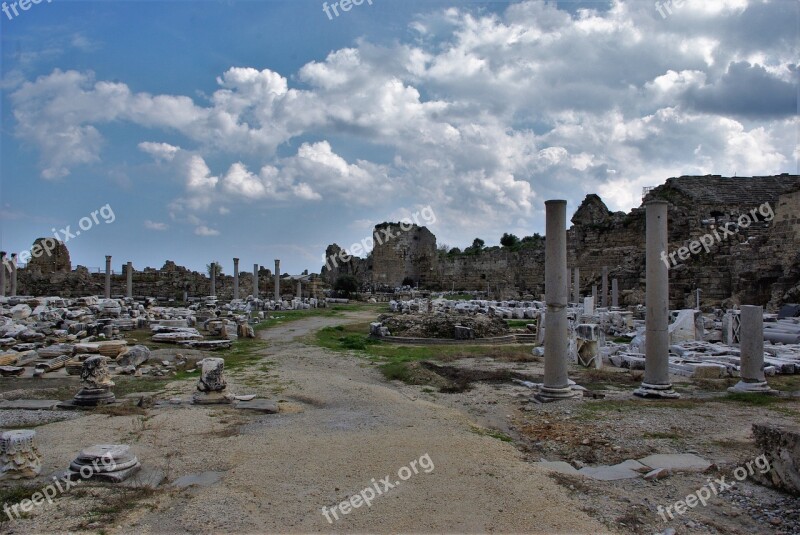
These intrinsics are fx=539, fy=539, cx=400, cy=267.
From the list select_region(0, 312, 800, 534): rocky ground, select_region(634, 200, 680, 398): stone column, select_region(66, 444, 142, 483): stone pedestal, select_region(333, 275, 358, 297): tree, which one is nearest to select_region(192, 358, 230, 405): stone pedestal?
select_region(0, 312, 800, 534): rocky ground

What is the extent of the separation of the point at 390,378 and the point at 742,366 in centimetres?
699

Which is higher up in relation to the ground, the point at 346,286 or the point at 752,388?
the point at 346,286

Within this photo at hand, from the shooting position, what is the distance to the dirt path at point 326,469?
4.41 meters

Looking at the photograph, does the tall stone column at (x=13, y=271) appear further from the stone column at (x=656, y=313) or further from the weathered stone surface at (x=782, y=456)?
the weathered stone surface at (x=782, y=456)

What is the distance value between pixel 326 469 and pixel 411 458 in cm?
95

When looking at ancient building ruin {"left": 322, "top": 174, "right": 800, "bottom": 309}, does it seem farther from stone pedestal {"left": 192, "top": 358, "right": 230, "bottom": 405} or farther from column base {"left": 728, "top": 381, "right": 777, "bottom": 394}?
stone pedestal {"left": 192, "top": 358, "right": 230, "bottom": 405}

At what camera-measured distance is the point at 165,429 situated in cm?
734

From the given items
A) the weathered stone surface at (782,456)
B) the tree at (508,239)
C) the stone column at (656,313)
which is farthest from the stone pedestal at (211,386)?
the tree at (508,239)

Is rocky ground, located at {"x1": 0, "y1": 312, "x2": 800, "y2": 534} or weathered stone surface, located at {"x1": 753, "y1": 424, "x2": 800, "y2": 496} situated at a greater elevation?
weathered stone surface, located at {"x1": 753, "y1": 424, "x2": 800, "y2": 496}

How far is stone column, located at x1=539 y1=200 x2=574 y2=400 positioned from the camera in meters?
9.63

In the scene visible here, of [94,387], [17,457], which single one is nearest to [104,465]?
[17,457]

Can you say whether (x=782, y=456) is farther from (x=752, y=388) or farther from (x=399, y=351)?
(x=399, y=351)

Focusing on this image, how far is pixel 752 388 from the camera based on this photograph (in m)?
9.84

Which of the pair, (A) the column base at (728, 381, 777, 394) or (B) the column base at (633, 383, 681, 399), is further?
(A) the column base at (728, 381, 777, 394)
